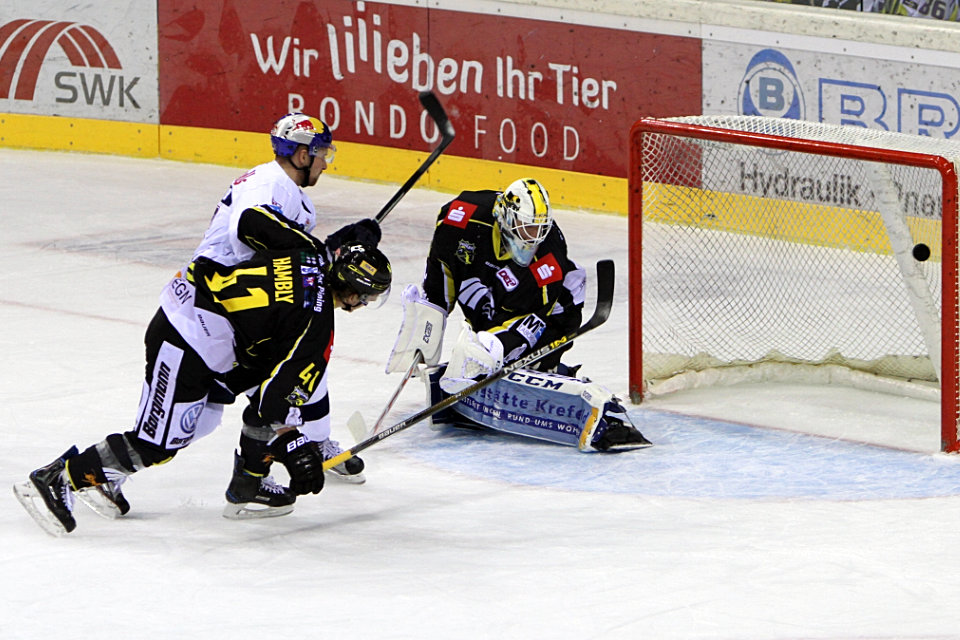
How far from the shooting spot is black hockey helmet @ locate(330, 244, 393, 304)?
4.52m

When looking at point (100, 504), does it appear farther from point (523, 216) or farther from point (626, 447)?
point (626, 447)

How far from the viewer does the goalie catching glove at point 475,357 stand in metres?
5.52

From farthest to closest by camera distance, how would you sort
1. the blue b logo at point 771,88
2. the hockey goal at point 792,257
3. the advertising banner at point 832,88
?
the blue b logo at point 771,88
the advertising banner at point 832,88
the hockey goal at point 792,257

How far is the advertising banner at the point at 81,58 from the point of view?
35.3 ft

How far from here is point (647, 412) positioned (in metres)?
6.15

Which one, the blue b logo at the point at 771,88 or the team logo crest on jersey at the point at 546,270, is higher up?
the blue b logo at the point at 771,88

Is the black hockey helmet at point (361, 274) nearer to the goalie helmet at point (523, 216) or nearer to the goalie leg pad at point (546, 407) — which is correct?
the goalie helmet at point (523, 216)

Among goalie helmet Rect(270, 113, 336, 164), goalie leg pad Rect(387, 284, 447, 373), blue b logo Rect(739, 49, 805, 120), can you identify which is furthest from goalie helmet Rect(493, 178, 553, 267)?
blue b logo Rect(739, 49, 805, 120)

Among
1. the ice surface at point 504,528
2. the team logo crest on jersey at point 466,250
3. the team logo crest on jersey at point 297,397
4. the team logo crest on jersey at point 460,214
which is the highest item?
the team logo crest on jersey at point 460,214

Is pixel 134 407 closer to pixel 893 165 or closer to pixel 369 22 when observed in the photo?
pixel 893 165

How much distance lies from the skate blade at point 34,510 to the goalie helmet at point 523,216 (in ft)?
5.82

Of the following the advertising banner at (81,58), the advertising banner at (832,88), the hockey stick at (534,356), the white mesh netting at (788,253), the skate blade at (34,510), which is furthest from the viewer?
the advertising banner at (81,58)

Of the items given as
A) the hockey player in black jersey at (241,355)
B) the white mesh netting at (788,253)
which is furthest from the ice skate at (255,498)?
the white mesh netting at (788,253)

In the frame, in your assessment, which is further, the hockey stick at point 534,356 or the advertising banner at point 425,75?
the advertising banner at point 425,75
